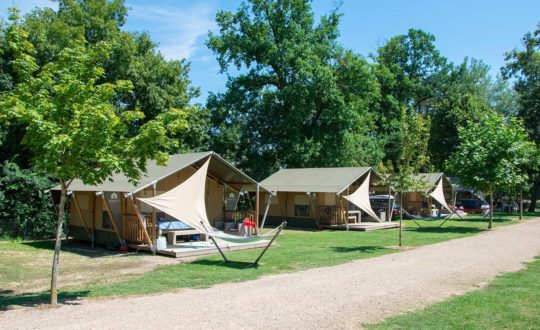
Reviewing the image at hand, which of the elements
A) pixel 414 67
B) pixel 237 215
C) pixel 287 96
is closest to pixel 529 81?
pixel 414 67

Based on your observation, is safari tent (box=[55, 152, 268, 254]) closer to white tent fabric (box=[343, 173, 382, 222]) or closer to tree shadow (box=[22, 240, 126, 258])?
tree shadow (box=[22, 240, 126, 258])

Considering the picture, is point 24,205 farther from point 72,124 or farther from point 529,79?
point 529,79

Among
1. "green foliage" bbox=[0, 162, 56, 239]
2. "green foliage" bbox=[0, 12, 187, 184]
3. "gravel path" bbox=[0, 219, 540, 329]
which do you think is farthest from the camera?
"green foliage" bbox=[0, 162, 56, 239]

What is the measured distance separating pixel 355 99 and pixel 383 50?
1729 centimetres

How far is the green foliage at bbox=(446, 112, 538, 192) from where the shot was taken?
23109 millimetres

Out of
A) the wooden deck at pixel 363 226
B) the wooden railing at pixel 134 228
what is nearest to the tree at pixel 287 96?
the wooden deck at pixel 363 226

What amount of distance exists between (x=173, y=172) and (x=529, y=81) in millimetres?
37101

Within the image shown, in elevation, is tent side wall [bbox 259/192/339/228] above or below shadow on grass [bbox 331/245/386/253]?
above

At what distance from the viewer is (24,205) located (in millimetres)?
21531

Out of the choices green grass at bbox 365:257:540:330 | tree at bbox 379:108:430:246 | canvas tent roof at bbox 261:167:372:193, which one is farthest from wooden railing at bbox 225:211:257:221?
green grass at bbox 365:257:540:330

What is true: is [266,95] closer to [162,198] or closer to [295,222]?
[295,222]

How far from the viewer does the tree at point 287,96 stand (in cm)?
3431

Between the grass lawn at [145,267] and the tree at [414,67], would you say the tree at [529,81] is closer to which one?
the tree at [414,67]

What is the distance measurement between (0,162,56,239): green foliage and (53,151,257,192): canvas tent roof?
1719 millimetres
